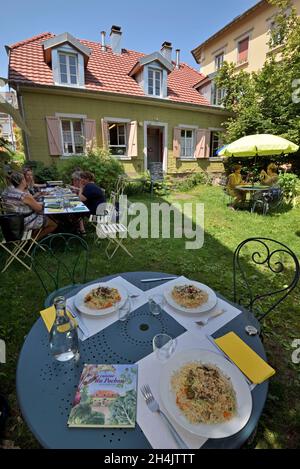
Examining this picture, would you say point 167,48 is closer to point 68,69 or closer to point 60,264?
point 68,69

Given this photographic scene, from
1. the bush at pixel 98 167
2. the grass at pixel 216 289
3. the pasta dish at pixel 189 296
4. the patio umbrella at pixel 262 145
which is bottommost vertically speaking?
the grass at pixel 216 289

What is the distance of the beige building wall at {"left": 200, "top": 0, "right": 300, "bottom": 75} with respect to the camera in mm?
10516

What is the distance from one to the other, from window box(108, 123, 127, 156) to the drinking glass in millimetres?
8880

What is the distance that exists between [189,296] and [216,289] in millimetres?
1658

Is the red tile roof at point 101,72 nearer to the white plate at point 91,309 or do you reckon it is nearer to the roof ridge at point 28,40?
the roof ridge at point 28,40

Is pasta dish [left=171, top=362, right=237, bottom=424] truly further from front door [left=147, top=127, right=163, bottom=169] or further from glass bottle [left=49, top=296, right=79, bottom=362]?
front door [left=147, top=127, right=163, bottom=169]

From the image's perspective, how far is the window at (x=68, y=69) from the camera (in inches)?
304

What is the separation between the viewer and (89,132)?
834 cm

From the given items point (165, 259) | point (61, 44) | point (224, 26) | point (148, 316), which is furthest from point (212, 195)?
point (224, 26)

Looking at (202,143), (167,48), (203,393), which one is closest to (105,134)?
(202,143)

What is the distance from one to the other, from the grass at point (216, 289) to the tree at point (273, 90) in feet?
15.7

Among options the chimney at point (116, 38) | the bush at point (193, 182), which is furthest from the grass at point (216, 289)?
the chimney at point (116, 38)

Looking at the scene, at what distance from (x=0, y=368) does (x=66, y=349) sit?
4.22 ft

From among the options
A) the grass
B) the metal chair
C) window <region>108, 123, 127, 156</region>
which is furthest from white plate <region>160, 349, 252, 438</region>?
window <region>108, 123, 127, 156</region>
